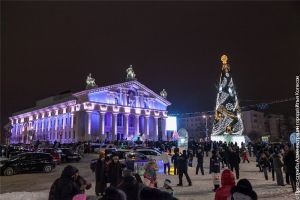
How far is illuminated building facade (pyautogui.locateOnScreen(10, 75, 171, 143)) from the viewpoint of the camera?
236ft

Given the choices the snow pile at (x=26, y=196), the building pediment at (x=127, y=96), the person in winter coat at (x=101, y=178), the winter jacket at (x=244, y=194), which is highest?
the building pediment at (x=127, y=96)

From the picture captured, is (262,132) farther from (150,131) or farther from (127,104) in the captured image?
(127,104)

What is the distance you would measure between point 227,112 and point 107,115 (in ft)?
144

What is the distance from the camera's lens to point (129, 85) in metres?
79.4

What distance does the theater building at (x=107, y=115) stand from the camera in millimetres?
72000

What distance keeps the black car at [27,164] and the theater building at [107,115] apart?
44.6 meters

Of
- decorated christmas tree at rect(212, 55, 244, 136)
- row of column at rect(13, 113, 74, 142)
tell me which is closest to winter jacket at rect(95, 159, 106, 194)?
decorated christmas tree at rect(212, 55, 244, 136)

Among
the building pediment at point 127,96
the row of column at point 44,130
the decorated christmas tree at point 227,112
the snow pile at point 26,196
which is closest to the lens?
the snow pile at point 26,196

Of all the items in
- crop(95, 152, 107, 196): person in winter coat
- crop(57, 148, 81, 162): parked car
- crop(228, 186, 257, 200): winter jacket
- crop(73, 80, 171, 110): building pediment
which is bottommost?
crop(57, 148, 81, 162): parked car

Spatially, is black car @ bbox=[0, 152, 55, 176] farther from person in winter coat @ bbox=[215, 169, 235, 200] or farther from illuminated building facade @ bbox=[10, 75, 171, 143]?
illuminated building facade @ bbox=[10, 75, 171, 143]

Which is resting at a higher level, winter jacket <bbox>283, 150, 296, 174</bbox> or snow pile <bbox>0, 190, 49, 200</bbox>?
winter jacket <bbox>283, 150, 296, 174</bbox>

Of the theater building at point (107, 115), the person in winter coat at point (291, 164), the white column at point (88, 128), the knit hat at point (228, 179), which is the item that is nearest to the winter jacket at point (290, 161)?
the person in winter coat at point (291, 164)

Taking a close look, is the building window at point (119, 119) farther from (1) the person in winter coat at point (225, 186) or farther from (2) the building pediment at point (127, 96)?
(1) the person in winter coat at point (225, 186)

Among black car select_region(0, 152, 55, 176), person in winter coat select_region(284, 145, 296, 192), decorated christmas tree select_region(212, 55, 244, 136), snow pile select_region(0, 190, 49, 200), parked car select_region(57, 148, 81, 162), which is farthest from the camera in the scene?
decorated christmas tree select_region(212, 55, 244, 136)
